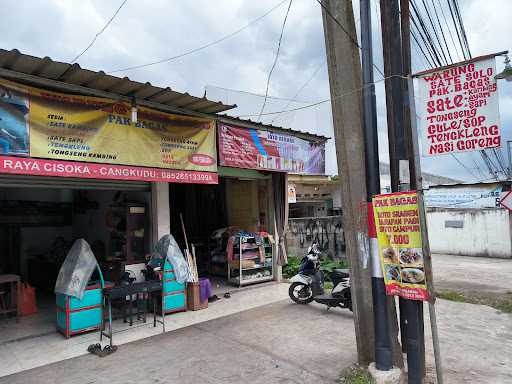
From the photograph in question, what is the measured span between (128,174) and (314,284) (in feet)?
12.3

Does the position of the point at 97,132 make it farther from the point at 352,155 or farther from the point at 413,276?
the point at 413,276

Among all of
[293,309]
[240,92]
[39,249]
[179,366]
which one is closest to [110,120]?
[179,366]

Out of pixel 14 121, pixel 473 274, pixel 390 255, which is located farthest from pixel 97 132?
pixel 473 274

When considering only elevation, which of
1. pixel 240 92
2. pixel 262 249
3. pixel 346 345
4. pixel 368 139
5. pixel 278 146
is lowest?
pixel 346 345

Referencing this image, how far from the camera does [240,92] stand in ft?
60.8

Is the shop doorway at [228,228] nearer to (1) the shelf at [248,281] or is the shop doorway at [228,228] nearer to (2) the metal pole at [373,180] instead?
(1) the shelf at [248,281]

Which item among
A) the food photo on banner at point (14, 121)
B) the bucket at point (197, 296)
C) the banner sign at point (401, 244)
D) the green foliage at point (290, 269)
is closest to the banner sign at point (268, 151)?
the bucket at point (197, 296)

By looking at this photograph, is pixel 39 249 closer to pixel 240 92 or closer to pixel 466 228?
pixel 240 92

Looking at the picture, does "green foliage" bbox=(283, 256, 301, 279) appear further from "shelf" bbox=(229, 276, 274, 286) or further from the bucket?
the bucket

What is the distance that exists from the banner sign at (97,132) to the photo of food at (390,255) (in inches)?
150

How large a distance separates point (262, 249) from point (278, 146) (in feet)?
8.31

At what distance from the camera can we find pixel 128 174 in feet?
18.4

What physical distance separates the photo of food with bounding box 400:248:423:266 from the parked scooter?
2918mm

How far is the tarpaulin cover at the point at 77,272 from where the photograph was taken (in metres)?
5.23
